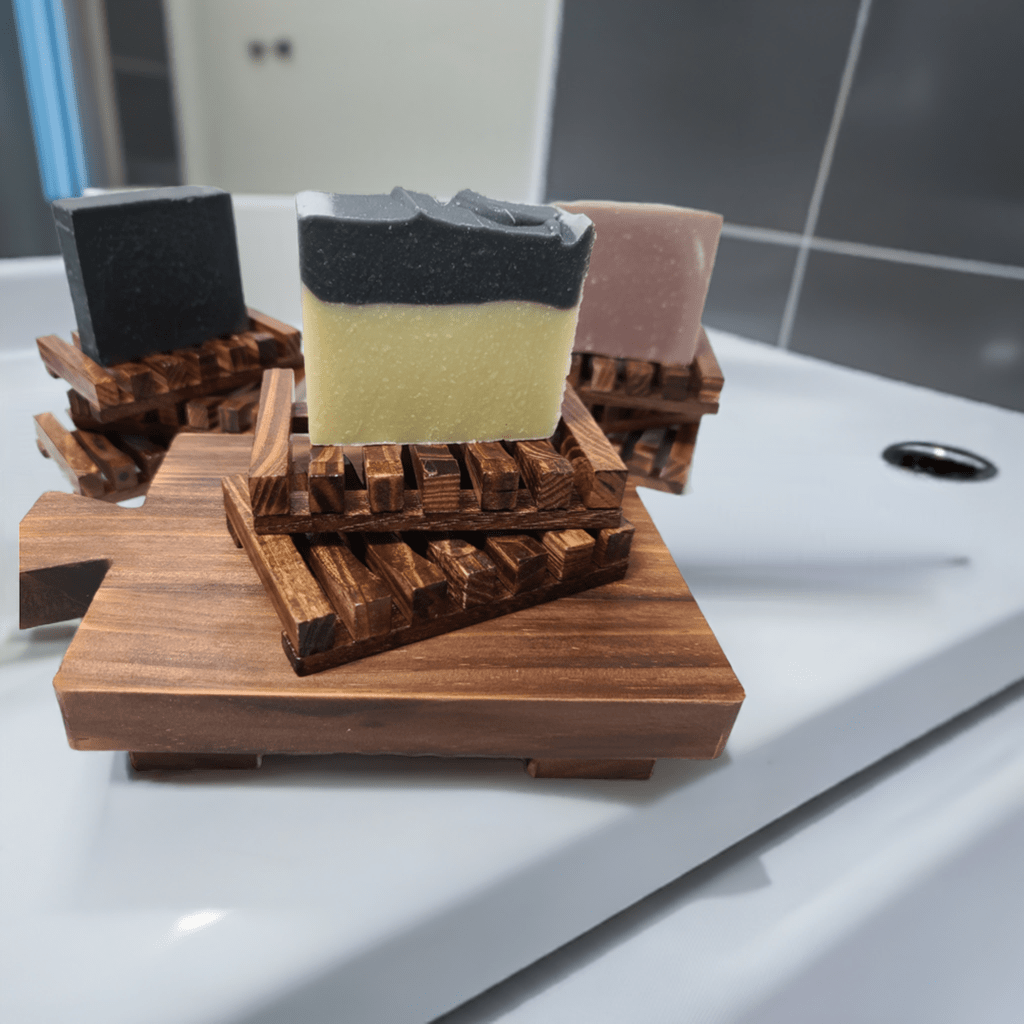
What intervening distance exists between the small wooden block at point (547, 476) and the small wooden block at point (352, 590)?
0.10 m

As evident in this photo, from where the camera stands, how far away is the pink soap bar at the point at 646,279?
1.84ft

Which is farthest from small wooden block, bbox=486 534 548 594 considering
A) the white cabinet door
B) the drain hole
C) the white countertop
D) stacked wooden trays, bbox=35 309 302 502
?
the white cabinet door

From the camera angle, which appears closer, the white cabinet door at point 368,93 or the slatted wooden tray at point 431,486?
the slatted wooden tray at point 431,486

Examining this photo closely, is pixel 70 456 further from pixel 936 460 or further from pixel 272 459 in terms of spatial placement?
pixel 936 460

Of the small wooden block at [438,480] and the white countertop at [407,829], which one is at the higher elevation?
the small wooden block at [438,480]

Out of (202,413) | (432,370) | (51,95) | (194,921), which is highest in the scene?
(51,95)

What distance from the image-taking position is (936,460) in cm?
88

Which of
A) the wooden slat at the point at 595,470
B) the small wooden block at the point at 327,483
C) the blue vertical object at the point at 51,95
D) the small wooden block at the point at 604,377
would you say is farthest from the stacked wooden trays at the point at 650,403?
the blue vertical object at the point at 51,95

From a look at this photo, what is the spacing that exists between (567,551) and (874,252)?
979 millimetres

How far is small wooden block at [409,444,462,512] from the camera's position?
38cm

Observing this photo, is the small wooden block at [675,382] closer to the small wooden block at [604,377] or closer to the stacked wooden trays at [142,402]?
the small wooden block at [604,377]

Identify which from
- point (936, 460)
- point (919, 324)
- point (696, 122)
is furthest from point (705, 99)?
point (936, 460)

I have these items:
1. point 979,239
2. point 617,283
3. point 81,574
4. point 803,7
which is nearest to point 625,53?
point 803,7

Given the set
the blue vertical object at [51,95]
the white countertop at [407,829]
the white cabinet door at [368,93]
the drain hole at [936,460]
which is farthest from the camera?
the white cabinet door at [368,93]
